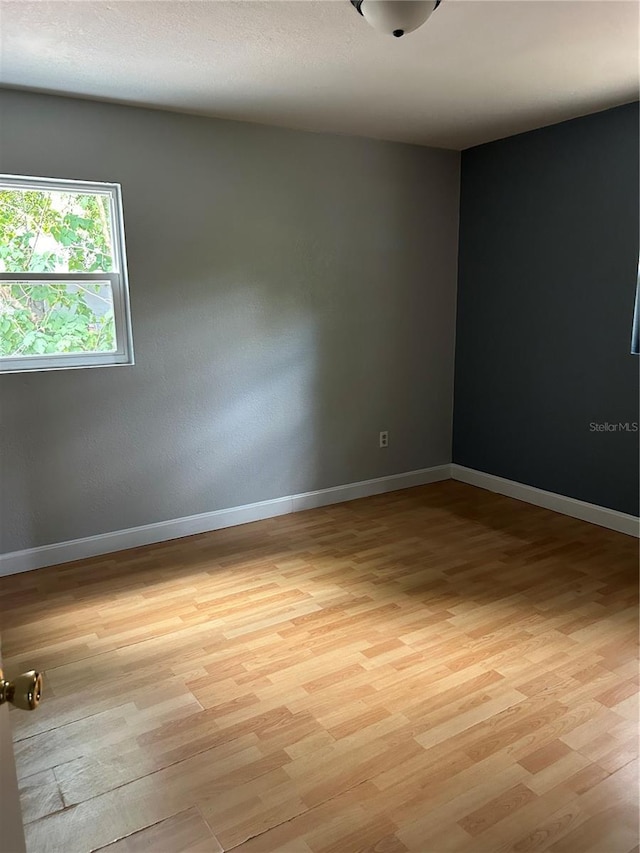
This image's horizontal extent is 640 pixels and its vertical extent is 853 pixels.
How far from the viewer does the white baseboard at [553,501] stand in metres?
3.74

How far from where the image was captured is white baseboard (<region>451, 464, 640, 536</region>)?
147 inches

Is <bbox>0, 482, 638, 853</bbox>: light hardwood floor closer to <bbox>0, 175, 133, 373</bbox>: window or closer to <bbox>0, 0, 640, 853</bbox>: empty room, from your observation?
<bbox>0, 0, 640, 853</bbox>: empty room

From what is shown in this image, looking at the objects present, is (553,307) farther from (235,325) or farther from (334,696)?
(334,696)

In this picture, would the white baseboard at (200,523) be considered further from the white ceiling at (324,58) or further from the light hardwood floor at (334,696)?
the white ceiling at (324,58)

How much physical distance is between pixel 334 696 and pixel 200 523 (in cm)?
182

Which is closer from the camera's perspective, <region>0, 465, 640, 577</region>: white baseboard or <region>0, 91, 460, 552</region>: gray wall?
<region>0, 91, 460, 552</region>: gray wall

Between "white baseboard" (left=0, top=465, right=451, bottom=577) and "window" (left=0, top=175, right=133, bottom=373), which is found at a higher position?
"window" (left=0, top=175, right=133, bottom=373)

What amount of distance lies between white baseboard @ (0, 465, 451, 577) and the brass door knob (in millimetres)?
2734

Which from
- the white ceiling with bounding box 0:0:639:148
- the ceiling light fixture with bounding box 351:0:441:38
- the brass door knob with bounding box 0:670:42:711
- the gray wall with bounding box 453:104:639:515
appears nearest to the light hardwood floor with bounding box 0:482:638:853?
the gray wall with bounding box 453:104:639:515

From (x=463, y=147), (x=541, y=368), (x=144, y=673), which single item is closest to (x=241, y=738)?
(x=144, y=673)

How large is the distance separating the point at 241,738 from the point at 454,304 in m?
3.53

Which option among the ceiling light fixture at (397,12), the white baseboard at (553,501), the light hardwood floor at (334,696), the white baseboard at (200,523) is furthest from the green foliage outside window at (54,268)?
the white baseboard at (553,501)

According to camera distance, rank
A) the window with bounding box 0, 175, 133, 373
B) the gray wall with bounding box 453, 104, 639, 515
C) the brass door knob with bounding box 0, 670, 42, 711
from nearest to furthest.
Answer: the brass door knob with bounding box 0, 670, 42, 711, the window with bounding box 0, 175, 133, 373, the gray wall with bounding box 453, 104, 639, 515

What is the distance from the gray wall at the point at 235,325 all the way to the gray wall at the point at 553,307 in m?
0.27
